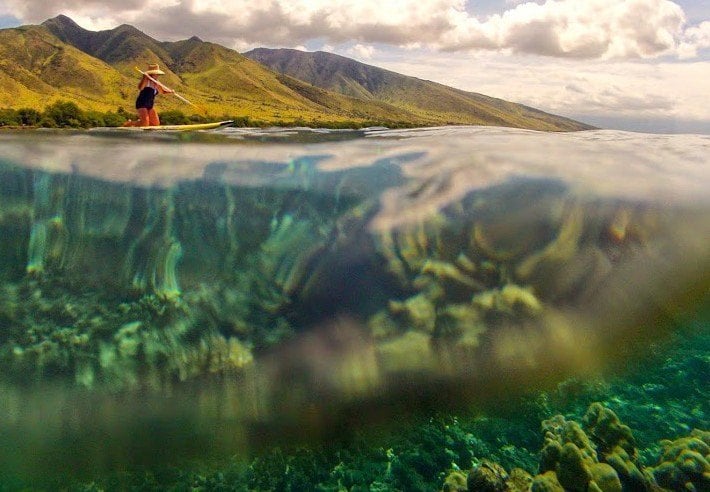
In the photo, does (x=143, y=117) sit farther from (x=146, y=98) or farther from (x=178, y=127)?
(x=178, y=127)

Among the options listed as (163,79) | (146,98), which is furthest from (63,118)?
(163,79)

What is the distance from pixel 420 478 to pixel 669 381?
3.53 m

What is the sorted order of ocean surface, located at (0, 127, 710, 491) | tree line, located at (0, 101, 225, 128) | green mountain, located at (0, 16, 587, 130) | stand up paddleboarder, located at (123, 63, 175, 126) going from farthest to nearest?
green mountain, located at (0, 16, 587, 130), tree line, located at (0, 101, 225, 128), stand up paddleboarder, located at (123, 63, 175, 126), ocean surface, located at (0, 127, 710, 491)

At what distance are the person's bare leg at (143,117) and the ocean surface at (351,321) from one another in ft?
16.6

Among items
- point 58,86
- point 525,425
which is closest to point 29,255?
point 525,425

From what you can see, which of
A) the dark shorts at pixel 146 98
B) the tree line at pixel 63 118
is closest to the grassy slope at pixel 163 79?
the tree line at pixel 63 118

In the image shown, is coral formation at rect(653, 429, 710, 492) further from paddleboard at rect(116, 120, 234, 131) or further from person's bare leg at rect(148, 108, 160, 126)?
person's bare leg at rect(148, 108, 160, 126)

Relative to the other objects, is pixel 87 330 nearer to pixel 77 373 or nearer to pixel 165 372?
pixel 77 373

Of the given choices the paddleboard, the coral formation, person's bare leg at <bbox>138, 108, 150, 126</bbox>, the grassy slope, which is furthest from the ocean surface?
the grassy slope

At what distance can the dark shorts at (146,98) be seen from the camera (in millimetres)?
13672

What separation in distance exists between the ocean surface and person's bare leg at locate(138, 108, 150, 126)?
506cm

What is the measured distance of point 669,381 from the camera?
5312mm

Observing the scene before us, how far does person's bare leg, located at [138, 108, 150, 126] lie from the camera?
14.3 metres

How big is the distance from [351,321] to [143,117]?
12.3 m
